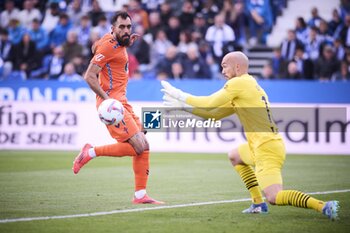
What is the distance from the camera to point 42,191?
12023 mm

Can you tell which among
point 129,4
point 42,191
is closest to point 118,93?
point 42,191

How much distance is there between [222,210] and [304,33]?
14.6 meters

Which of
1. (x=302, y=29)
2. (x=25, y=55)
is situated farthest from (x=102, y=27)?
(x=302, y=29)

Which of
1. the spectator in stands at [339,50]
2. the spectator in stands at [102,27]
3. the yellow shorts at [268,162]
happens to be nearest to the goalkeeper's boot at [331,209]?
the yellow shorts at [268,162]

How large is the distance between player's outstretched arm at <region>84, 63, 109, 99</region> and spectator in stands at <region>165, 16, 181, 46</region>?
1431 centimetres

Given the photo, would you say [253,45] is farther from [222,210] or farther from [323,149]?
[222,210]

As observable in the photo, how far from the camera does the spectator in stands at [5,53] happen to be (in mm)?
25367

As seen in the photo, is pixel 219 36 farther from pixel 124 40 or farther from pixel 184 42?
pixel 124 40

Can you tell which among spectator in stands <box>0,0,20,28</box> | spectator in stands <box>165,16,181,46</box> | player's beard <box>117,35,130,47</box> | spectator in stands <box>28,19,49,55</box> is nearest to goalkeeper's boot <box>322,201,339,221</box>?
player's beard <box>117,35,130,47</box>

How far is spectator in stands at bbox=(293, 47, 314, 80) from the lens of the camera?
74.5 feet

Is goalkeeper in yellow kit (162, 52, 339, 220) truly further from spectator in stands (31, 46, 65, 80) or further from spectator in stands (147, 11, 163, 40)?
spectator in stands (147, 11, 163, 40)

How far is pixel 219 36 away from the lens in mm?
23938

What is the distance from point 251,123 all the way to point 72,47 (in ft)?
53.9

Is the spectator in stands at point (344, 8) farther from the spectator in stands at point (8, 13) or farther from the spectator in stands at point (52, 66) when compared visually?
the spectator in stands at point (8, 13)
